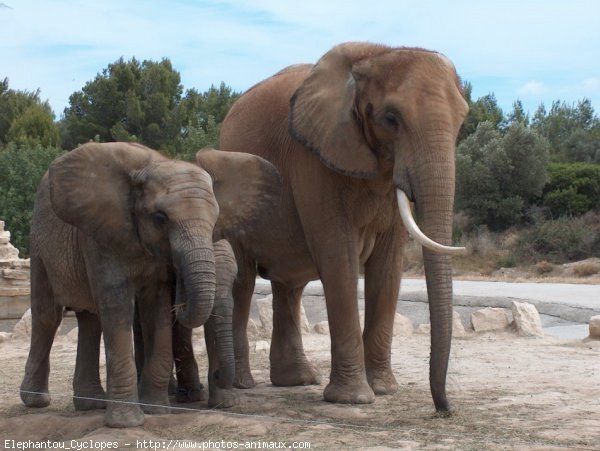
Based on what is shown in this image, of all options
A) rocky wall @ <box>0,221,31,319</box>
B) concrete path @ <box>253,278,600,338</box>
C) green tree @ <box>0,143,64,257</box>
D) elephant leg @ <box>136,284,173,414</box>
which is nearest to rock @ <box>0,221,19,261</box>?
rocky wall @ <box>0,221,31,319</box>

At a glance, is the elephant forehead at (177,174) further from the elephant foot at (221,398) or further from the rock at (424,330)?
the rock at (424,330)

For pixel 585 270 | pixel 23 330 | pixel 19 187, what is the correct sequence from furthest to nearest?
1. pixel 19 187
2. pixel 585 270
3. pixel 23 330

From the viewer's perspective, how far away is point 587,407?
7621 mm

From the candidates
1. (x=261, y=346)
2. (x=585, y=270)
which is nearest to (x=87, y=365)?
(x=261, y=346)

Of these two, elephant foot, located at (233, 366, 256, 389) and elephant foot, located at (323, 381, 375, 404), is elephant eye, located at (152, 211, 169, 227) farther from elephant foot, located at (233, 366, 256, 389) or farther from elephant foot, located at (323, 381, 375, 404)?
elephant foot, located at (233, 366, 256, 389)

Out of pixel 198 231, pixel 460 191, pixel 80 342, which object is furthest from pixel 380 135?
pixel 460 191

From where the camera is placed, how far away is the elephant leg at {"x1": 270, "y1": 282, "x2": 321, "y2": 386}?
9.35m

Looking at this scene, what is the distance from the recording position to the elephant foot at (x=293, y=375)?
367 inches

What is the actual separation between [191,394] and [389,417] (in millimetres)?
1618

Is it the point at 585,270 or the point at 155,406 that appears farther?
the point at 585,270

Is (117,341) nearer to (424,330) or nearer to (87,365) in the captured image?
(87,365)

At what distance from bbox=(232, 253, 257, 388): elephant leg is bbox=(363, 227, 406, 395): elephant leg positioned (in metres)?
1.00

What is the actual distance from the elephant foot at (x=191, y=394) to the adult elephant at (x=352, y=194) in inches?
33.3

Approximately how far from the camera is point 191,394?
8.13m
